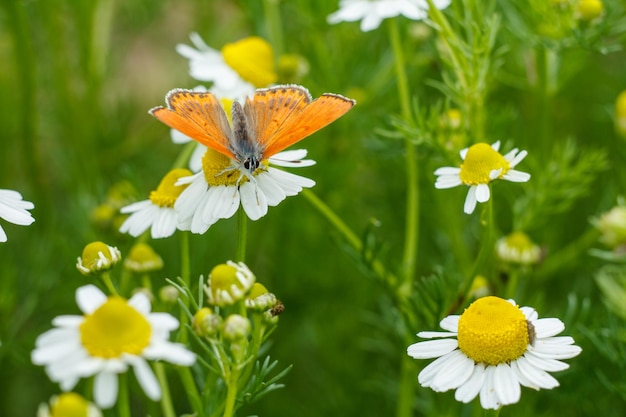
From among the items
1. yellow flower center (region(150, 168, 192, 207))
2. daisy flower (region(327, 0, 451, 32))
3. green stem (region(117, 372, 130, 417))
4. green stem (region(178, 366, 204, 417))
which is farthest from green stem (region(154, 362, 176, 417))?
daisy flower (region(327, 0, 451, 32))

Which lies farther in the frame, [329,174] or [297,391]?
[297,391]

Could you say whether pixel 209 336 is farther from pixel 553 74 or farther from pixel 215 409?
pixel 553 74

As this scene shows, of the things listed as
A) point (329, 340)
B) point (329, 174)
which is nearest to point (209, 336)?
point (329, 174)

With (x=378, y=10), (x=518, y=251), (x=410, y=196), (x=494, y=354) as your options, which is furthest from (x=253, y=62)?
(x=494, y=354)

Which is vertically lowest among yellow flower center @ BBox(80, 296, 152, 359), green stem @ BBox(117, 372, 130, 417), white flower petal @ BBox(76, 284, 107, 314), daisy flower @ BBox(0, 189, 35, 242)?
green stem @ BBox(117, 372, 130, 417)

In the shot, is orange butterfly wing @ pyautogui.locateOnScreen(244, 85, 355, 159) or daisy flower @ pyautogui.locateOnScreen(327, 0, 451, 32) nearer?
orange butterfly wing @ pyautogui.locateOnScreen(244, 85, 355, 159)

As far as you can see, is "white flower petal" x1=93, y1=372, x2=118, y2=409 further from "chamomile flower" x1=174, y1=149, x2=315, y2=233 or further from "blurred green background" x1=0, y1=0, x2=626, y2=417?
"blurred green background" x1=0, y1=0, x2=626, y2=417

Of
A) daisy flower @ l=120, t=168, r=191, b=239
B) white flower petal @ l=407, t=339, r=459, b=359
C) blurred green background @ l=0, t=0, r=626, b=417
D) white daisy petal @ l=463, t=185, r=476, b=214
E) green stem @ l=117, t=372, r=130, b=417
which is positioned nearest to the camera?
green stem @ l=117, t=372, r=130, b=417
